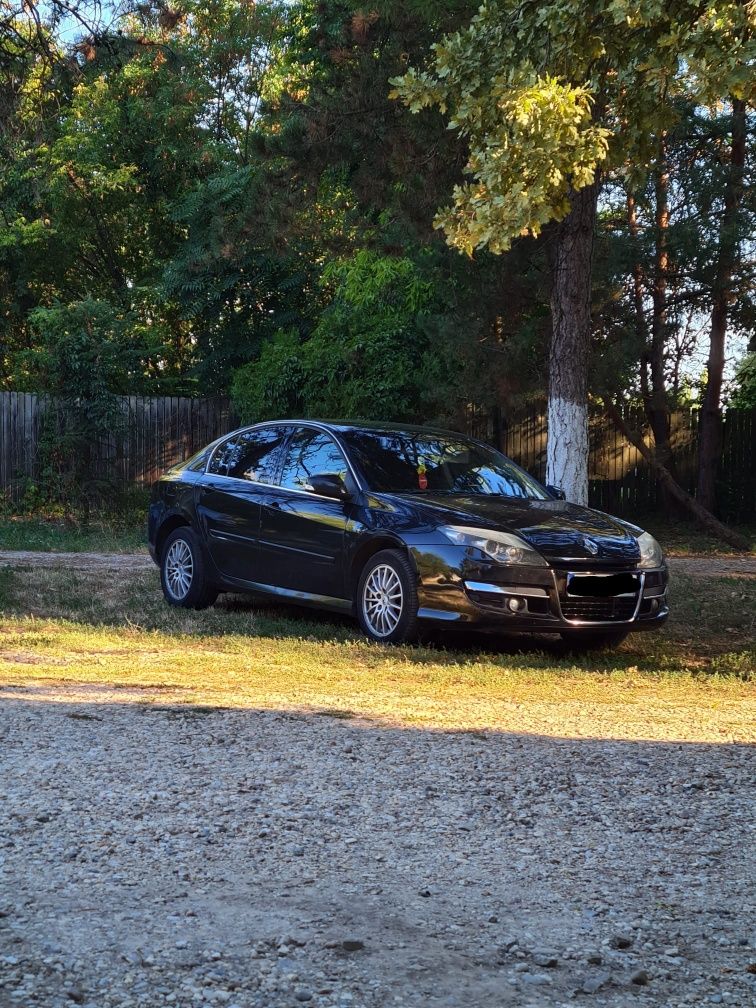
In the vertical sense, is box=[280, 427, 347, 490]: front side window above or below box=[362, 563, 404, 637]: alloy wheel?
above

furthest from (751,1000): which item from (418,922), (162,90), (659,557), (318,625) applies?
(162,90)

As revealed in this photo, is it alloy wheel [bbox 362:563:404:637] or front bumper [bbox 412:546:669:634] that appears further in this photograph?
alloy wheel [bbox 362:563:404:637]

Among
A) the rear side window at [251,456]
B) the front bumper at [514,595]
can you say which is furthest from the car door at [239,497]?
the front bumper at [514,595]

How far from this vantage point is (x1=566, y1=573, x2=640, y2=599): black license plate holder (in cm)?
880

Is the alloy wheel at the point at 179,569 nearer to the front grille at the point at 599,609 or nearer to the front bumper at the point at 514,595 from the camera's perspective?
the front bumper at the point at 514,595

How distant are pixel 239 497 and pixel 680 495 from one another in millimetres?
10394

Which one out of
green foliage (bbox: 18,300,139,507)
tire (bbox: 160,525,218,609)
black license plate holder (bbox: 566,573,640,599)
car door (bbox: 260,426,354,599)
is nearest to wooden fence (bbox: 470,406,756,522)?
green foliage (bbox: 18,300,139,507)

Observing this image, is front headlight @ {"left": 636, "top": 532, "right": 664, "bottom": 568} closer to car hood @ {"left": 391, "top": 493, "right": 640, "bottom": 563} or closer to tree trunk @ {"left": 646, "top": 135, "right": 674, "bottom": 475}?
car hood @ {"left": 391, "top": 493, "right": 640, "bottom": 563}

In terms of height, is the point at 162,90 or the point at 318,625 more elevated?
the point at 162,90

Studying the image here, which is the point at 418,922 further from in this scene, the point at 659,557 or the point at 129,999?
the point at 659,557

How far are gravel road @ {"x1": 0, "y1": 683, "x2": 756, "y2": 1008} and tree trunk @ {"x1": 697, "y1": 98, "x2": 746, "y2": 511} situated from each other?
1144 centimetres

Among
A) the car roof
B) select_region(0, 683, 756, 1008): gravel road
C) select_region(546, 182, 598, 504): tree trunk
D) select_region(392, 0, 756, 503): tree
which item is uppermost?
select_region(392, 0, 756, 503): tree

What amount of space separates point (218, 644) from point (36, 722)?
3.04 meters

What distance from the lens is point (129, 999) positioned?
3188 millimetres
